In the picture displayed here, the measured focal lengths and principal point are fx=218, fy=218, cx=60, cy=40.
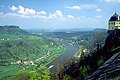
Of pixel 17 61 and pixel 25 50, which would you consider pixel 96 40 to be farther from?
pixel 25 50

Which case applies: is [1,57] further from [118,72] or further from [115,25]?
[118,72]

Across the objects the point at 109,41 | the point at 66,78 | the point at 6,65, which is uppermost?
the point at 109,41

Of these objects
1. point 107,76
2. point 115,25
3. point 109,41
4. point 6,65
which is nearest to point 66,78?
point 109,41

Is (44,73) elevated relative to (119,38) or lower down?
lower down

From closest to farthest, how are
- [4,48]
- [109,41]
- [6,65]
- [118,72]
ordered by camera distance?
[118,72], [109,41], [6,65], [4,48]

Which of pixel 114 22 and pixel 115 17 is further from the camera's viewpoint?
pixel 115 17

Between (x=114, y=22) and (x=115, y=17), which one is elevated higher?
(x=115, y=17)

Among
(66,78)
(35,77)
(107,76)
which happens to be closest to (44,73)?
(35,77)

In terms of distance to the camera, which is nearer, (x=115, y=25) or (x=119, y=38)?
(x=119, y=38)

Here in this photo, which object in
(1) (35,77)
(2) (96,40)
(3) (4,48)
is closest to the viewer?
(1) (35,77)
